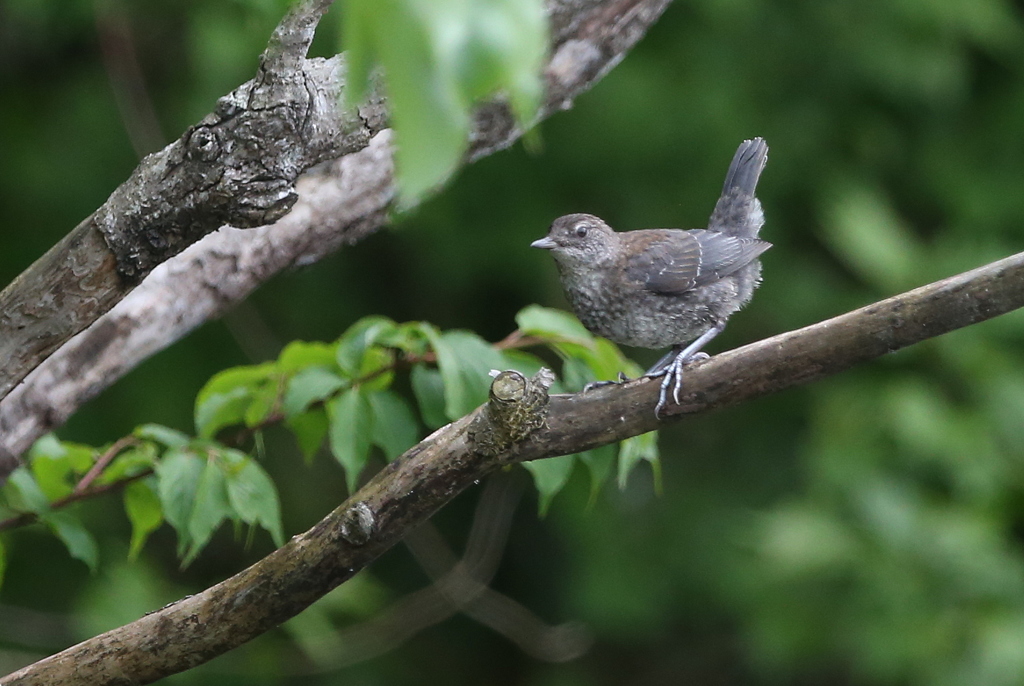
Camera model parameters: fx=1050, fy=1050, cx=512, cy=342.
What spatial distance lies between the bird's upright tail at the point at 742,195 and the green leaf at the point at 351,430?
5.23 feet

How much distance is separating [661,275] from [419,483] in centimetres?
132

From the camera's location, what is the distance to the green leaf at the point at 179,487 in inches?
91.7

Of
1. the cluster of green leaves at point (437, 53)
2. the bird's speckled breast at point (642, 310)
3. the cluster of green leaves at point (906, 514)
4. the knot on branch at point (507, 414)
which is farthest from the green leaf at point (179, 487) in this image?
the cluster of green leaves at point (906, 514)

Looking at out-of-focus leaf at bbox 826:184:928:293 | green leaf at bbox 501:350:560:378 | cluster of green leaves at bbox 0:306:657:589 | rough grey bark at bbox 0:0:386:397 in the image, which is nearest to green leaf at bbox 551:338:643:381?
cluster of green leaves at bbox 0:306:657:589

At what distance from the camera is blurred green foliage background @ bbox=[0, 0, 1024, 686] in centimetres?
446

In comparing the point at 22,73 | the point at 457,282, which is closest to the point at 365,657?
the point at 457,282

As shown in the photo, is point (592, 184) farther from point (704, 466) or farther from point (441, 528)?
point (441, 528)

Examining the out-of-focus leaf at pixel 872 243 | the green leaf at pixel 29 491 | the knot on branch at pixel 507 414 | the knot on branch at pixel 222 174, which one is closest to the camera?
the knot on branch at pixel 222 174

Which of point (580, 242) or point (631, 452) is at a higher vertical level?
point (580, 242)

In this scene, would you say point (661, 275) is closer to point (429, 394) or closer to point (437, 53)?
point (429, 394)

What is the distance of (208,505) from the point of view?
235 cm

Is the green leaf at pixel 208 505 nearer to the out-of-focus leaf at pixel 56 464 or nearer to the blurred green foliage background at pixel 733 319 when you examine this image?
the out-of-focus leaf at pixel 56 464

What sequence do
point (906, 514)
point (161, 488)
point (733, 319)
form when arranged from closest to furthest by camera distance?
1. point (161, 488)
2. point (906, 514)
3. point (733, 319)

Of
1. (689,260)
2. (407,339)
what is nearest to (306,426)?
(407,339)
